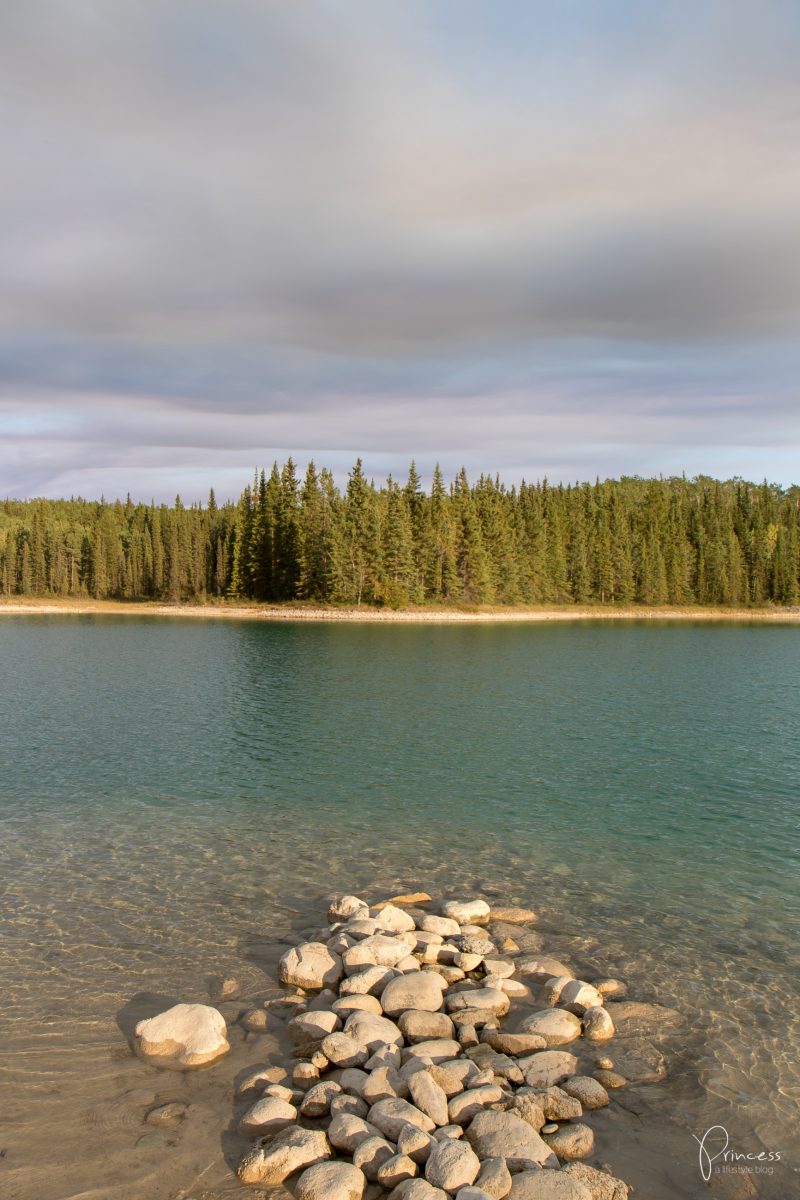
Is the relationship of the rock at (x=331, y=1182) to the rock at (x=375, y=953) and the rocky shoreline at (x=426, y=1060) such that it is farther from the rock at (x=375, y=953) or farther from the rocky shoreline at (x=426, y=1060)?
the rock at (x=375, y=953)

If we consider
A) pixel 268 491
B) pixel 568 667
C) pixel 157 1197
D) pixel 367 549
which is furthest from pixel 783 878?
pixel 268 491

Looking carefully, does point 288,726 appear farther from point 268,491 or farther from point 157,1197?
point 268,491

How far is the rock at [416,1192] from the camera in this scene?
7.80 meters


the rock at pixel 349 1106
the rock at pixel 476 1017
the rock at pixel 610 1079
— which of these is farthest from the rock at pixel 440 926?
the rock at pixel 349 1106

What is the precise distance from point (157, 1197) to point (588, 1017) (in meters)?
6.49

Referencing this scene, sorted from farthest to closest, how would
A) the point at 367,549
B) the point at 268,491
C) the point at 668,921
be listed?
A: the point at 268,491, the point at 367,549, the point at 668,921

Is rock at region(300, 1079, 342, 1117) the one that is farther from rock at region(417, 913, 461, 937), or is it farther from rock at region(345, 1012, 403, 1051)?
rock at region(417, 913, 461, 937)

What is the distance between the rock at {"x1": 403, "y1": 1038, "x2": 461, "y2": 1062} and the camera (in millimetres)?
10641

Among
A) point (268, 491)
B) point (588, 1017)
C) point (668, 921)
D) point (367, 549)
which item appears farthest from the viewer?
point (268, 491)

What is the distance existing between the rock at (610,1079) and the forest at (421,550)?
112 m

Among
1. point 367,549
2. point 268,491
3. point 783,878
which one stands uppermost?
point 268,491

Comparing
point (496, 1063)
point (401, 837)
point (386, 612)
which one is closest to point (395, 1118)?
point (496, 1063)

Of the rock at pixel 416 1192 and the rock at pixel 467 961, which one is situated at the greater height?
the rock at pixel 416 1192

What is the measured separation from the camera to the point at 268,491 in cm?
14125
